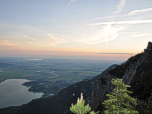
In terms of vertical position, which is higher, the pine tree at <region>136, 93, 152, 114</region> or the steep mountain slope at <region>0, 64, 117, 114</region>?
the pine tree at <region>136, 93, 152, 114</region>

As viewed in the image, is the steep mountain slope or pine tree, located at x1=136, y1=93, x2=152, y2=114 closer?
pine tree, located at x1=136, y1=93, x2=152, y2=114

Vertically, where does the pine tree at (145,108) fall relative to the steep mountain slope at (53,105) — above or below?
above

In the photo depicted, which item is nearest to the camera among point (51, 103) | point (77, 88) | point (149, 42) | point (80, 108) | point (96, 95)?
point (80, 108)

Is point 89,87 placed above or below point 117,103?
below

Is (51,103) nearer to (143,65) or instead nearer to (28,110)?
(28,110)

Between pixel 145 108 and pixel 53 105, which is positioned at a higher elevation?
pixel 145 108

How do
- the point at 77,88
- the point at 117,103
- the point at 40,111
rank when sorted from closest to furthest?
1. the point at 117,103
2. the point at 40,111
3. the point at 77,88

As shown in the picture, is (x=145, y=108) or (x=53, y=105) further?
(x=53, y=105)

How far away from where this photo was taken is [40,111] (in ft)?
498

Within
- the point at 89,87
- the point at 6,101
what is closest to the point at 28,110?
the point at 6,101

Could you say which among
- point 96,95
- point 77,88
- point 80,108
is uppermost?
point 80,108

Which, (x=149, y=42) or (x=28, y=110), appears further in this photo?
(x=28, y=110)

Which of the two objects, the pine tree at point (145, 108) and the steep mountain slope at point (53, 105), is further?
the steep mountain slope at point (53, 105)

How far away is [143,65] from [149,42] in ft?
44.2
